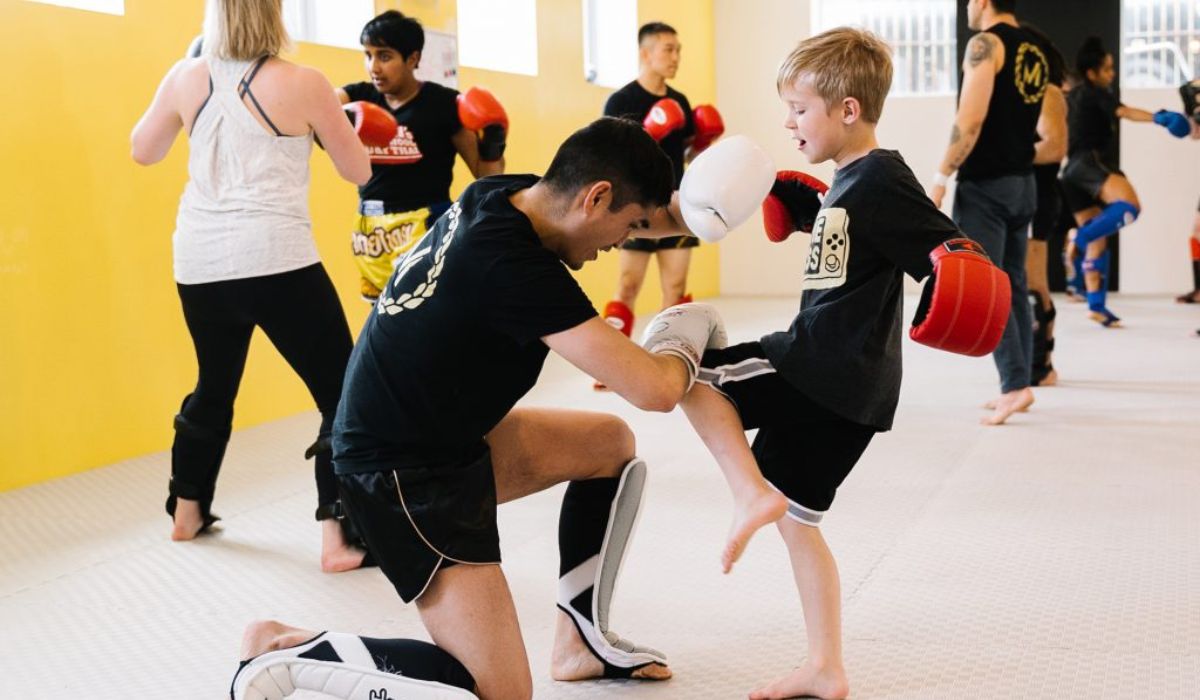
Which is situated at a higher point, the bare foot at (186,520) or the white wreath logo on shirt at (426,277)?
the white wreath logo on shirt at (426,277)

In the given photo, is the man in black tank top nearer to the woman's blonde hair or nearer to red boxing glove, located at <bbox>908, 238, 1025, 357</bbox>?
the woman's blonde hair

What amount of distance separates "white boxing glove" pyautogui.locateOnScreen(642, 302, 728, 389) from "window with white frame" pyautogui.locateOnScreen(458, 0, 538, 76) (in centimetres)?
466

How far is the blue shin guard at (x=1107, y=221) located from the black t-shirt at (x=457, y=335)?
5222 mm

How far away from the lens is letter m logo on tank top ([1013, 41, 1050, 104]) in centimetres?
409

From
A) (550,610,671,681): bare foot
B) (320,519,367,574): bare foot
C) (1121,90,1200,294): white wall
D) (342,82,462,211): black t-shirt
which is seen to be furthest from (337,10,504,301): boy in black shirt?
(1121,90,1200,294): white wall

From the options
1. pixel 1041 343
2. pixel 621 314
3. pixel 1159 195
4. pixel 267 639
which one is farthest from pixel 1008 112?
pixel 1159 195

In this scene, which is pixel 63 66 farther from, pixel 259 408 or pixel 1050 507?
pixel 1050 507

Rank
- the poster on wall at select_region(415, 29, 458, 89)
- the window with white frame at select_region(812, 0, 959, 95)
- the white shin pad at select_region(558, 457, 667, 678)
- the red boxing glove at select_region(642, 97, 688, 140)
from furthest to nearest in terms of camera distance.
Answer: the window with white frame at select_region(812, 0, 959, 95), the poster on wall at select_region(415, 29, 458, 89), the red boxing glove at select_region(642, 97, 688, 140), the white shin pad at select_region(558, 457, 667, 678)

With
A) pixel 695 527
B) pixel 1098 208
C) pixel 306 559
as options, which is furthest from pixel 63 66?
pixel 1098 208

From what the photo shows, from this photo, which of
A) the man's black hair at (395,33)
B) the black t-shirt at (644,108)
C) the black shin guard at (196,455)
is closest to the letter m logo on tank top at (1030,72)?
the black t-shirt at (644,108)

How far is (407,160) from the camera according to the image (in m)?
3.42

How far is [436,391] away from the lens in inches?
66.1

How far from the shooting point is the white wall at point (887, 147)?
323 inches

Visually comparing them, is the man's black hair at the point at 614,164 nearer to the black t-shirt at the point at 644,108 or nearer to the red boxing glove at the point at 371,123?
the red boxing glove at the point at 371,123
